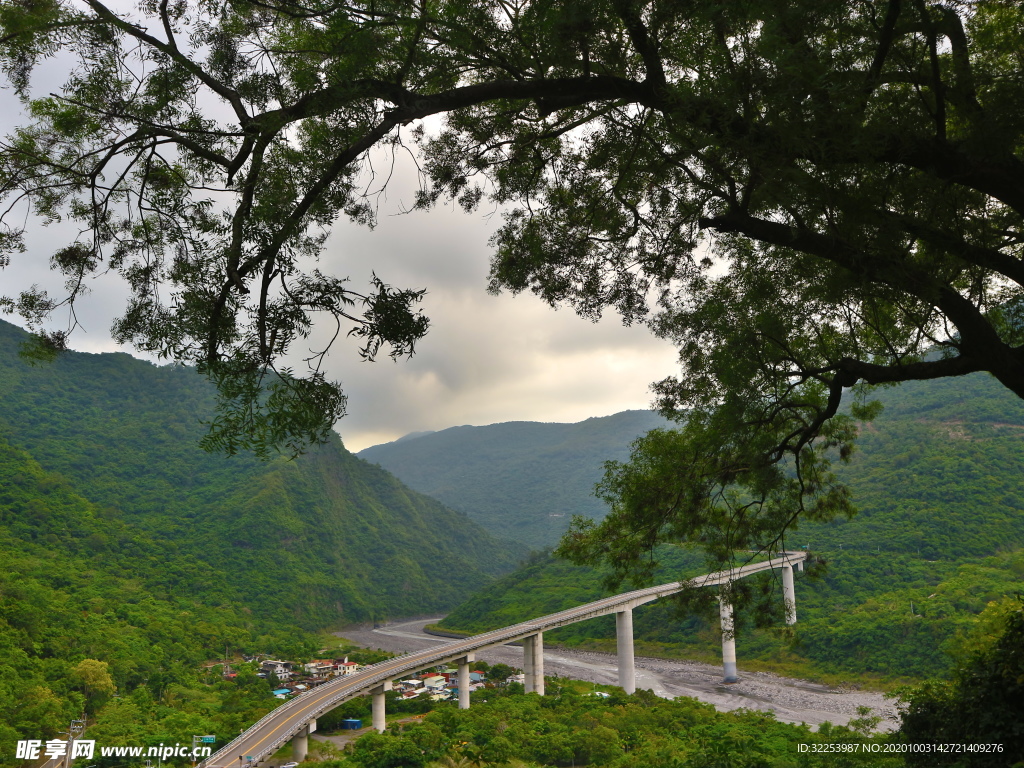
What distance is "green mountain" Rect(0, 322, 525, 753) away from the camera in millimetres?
Result: 20375

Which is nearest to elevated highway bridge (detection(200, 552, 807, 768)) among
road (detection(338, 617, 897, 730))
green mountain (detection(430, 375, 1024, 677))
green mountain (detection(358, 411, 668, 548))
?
road (detection(338, 617, 897, 730))

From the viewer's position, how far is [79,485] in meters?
42.3

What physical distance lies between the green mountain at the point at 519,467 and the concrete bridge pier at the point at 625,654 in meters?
54.6

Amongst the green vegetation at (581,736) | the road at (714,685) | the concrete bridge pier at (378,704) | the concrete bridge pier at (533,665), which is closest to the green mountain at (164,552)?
the concrete bridge pier at (378,704)

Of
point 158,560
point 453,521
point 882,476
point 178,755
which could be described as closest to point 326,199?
point 178,755

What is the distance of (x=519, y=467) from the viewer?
125 metres

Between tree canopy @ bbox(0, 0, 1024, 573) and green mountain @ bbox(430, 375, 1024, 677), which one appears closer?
tree canopy @ bbox(0, 0, 1024, 573)

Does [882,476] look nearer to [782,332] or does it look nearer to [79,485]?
[782,332]

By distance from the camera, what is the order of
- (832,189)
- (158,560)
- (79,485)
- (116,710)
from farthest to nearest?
1. (79,485)
2. (158,560)
3. (116,710)
4. (832,189)

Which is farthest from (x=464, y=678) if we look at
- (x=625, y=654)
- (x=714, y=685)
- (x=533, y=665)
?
(x=714, y=685)

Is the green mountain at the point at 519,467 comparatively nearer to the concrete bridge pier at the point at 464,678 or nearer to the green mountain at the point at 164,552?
the green mountain at the point at 164,552

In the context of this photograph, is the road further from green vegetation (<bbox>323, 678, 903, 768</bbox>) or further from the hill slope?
the hill slope

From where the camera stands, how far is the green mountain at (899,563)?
25.8 metres

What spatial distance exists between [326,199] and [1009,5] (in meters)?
4.21
